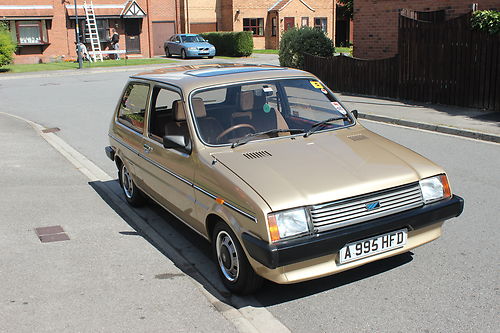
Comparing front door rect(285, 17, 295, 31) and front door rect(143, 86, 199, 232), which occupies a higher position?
front door rect(285, 17, 295, 31)

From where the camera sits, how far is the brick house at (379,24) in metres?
17.7

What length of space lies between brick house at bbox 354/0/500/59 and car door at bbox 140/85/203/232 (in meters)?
12.9

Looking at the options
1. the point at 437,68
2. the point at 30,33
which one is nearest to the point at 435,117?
the point at 437,68

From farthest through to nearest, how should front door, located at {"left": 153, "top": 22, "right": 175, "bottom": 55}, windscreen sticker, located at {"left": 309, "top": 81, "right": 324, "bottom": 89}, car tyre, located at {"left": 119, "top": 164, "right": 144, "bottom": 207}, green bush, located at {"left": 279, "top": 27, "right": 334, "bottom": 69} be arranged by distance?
front door, located at {"left": 153, "top": 22, "right": 175, "bottom": 55} → green bush, located at {"left": 279, "top": 27, "right": 334, "bottom": 69} → car tyre, located at {"left": 119, "top": 164, "right": 144, "bottom": 207} → windscreen sticker, located at {"left": 309, "top": 81, "right": 324, "bottom": 89}

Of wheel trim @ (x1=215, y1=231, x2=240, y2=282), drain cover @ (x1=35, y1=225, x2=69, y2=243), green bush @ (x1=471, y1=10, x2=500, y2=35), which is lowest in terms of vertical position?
drain cover @ (x1=35, y1=225, x2=69, y2=243)

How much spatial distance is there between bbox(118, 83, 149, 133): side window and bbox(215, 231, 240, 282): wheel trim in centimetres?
212

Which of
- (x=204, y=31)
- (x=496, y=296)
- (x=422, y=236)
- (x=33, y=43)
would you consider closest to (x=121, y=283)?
(x=422, y=236)

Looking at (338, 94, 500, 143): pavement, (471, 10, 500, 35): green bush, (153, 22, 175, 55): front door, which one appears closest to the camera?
(338, 94, 500, 143): pavement

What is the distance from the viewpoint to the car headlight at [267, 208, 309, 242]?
4086mm

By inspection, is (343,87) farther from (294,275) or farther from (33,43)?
(33,43)

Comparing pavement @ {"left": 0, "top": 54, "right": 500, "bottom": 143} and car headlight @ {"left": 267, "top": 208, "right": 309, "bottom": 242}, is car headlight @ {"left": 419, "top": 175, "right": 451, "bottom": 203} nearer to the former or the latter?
car headlight @ {"left": 267, "top": 208, "right": 309, "bottom": 242}

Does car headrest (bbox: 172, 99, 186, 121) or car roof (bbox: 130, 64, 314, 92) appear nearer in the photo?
car headrest (bbox: 172, 99, 186, 121)

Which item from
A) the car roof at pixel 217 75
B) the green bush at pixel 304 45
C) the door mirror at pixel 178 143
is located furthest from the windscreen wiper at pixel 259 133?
the green bush at pixel 304 45

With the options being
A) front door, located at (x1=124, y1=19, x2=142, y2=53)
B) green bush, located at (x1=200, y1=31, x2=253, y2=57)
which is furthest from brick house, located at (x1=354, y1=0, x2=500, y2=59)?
front door, located at (x1=124, y1=19, x2=142, y2=53)
